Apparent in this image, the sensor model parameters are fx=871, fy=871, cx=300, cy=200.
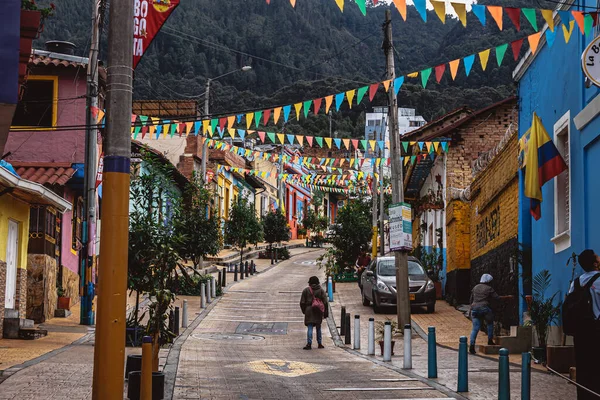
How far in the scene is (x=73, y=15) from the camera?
168 ft

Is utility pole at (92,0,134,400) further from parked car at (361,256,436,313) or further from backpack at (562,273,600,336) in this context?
parked car at (361,256,436,313)

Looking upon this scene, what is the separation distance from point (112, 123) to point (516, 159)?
12681 millimetres

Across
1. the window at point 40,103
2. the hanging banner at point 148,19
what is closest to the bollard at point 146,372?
the hanging banner at point 148,19

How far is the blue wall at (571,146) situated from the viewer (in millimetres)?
12719

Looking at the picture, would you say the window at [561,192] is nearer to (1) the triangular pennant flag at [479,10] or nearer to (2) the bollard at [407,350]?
(2) the bollard at [407,350]

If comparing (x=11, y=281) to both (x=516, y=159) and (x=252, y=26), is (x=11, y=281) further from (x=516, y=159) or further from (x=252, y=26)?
(x=252, y=26)

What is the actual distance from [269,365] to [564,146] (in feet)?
20.8

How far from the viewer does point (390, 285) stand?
83.9ft

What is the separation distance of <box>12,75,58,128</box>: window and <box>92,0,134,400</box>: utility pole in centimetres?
1881

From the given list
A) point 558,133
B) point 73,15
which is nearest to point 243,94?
point 73,15

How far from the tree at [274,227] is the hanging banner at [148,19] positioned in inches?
1491

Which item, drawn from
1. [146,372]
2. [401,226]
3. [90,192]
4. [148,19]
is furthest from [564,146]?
[90,192]

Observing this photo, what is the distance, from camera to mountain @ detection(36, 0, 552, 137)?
56406 millimetres

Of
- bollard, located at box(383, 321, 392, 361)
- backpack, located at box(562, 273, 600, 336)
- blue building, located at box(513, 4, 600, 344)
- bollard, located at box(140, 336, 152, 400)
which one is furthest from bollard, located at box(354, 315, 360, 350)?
bollard, located at box(140, 336, 152, 400)
